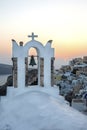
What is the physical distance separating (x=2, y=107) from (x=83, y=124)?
11.9 ft

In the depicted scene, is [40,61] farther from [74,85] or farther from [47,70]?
[74,85]

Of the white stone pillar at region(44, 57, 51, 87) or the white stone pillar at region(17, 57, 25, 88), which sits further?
the white stone pillar at region(44, 57, 51, 87)

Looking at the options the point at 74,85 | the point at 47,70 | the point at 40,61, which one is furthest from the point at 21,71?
the point at 74,85

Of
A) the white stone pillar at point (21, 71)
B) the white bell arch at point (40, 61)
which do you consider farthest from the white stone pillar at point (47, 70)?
the white stone pillar at point (21, 71)

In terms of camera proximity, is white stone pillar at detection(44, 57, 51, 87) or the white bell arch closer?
the white bell arch

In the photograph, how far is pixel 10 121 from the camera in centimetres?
965

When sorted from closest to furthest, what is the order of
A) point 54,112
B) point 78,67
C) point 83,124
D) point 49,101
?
point 83,124
point 54,112
point 49,101
point 78,67

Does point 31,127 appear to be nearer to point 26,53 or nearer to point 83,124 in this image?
point 83,124

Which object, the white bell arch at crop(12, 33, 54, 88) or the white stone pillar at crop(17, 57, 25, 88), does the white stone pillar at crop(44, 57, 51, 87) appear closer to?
the white bell arch at crop(12, 33, 54, 88)

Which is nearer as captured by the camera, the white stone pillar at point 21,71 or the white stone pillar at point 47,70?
the white stone pillar at point 21,71

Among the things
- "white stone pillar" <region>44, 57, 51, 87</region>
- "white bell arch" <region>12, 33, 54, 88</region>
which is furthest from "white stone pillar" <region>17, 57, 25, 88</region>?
"white stone pillar" <region>44, 57, 51, 87</region>

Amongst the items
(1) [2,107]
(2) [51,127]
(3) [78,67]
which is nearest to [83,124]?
(2) [51,127]

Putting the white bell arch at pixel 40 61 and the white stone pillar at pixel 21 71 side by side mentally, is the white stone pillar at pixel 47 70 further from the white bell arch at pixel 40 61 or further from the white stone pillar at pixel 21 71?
the white stone pillar at pixel 21 71

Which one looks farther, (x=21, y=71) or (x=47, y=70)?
(x=47, y=70)
